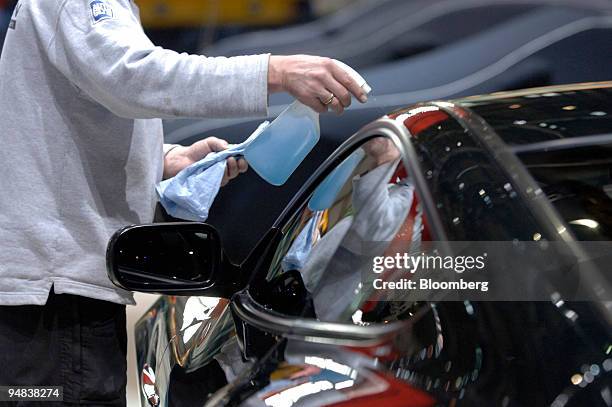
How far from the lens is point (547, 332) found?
1.11 m

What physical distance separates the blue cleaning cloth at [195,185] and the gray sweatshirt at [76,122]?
0.38ft

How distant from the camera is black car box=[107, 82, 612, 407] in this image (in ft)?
3.60

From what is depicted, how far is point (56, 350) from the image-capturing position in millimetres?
1862

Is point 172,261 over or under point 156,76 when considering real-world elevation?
under

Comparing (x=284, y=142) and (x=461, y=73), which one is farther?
(x=461, y=73)

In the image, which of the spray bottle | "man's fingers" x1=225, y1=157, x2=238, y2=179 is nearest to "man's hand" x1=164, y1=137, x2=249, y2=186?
"man's fingers" x1=225, y1=157, x2=238, y2=179

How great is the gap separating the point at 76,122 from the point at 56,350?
410 millimetres

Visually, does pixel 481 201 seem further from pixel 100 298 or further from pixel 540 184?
pixel 100 298

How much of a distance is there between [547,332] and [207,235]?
76 cm

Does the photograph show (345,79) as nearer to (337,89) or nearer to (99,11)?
(337,89)

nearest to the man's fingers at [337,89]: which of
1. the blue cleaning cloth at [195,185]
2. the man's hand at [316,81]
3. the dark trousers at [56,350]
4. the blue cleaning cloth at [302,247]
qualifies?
the man's hand at [316,81]

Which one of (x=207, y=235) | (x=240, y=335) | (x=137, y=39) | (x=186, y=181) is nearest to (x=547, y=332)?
(x=240, y=335)

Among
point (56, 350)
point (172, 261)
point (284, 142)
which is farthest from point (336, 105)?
point (56, 350)

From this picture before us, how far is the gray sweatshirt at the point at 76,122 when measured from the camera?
1760 millimetres
